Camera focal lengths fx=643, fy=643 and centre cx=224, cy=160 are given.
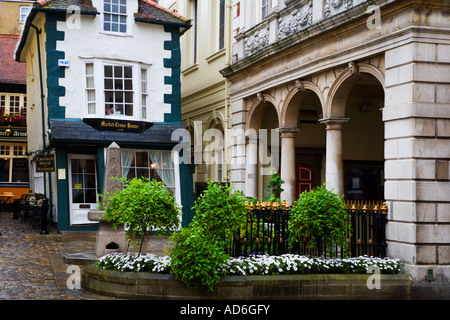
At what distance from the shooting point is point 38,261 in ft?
44.9

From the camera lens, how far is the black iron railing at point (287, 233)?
37.7 ft

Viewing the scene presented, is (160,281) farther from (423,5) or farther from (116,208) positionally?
(423,5)

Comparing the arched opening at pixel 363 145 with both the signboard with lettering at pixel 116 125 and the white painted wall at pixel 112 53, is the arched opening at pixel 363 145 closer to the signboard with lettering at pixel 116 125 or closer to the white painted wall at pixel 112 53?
the white painted wall at pixel 112 53

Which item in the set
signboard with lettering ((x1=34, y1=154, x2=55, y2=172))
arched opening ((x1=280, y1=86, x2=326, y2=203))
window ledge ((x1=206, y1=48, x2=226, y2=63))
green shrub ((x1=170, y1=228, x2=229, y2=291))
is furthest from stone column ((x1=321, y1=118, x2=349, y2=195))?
signboard with lettering ((x1=34, y1=154, x2=55, y2=172))

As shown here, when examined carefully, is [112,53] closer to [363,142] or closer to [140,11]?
[140,11]

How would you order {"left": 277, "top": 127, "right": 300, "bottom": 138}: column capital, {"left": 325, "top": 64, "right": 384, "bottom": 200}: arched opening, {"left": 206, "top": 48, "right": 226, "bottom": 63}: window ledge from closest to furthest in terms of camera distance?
{"left": 277, "top": 127, "right": 300, "bottom": 138}: column capital, {"left": 325, "top": 64, "right": 384, "bottom": 200}: arched opening, {"left": 206, "top": 48, "right": 226, "bottom": 63}: window ledge

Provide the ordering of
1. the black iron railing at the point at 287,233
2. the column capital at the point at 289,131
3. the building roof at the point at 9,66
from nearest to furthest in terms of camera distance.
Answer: the black iron railing at the point at 287,233 → the column capital at the point at 289,131 → the building roof at the point at 9,66

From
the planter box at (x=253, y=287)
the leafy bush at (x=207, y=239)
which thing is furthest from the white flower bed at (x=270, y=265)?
the leafy bush at (x=207, y=239)

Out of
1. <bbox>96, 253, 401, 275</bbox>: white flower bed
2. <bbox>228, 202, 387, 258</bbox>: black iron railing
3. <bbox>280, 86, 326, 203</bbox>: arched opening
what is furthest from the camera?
<bbox>280, 86, 326, 203</bbox>: arched opening

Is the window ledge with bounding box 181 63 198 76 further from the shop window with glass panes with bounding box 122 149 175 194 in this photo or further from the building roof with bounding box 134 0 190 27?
the shop window with glass panes with bounding box 122 149 175 194

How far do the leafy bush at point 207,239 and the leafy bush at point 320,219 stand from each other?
1.01 metres

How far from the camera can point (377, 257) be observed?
11.6 meters

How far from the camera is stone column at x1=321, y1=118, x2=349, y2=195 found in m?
13.6

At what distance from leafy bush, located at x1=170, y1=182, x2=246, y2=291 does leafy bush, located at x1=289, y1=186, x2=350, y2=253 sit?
101 cm
